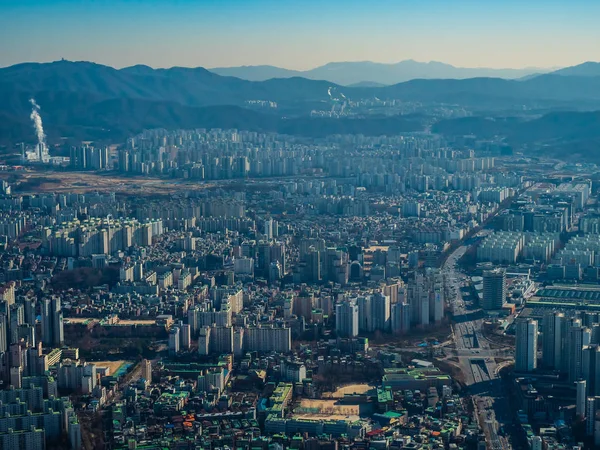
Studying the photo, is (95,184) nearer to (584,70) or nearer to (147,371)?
(147,371)

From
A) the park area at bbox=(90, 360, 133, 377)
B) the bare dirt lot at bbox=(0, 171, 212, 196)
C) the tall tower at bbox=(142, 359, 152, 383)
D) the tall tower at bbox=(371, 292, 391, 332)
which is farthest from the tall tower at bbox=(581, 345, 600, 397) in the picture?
the bare dirt lot at bbox=(0, 171, 212, 196)

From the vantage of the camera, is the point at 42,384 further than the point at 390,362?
No

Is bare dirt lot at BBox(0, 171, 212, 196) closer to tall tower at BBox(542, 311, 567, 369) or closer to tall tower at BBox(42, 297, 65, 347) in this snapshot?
tall tower at BBox(42, 297, 65, 347)

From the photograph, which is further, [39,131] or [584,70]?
[584,70]

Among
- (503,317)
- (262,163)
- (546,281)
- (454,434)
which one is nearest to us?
(454,434)

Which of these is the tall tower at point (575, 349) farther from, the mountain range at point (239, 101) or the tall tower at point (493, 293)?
the mountain range at point (239, 101)

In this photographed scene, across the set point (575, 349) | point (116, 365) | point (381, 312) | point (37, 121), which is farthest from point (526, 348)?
point (37, 121)

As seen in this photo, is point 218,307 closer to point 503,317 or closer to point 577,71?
point 503,317

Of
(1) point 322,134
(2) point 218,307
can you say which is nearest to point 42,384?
(2) point 218,307
